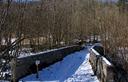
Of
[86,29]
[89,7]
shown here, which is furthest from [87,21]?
[89,7]

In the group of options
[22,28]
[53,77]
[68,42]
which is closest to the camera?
[22,28]

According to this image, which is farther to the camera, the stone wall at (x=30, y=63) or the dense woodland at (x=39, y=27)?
the stone wall at (x=30, y=63)

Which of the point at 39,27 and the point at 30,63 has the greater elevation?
the point at 39,27

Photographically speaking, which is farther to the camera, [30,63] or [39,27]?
[30,63]

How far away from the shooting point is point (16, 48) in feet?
14.5

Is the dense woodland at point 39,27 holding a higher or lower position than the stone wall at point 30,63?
higher

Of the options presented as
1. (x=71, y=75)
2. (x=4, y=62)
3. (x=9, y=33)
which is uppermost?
(x=9, y=33)

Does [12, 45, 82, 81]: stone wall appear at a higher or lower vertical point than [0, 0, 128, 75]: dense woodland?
lower

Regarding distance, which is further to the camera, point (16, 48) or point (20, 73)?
point (20, 73)

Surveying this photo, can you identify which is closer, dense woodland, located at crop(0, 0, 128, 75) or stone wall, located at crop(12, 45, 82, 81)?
dense woodland, located at crop(0, 0, 128, 75)

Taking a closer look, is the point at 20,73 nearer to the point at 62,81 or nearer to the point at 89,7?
the point at 62,81

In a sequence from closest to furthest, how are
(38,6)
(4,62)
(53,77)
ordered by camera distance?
(4,62)
(38,6)
(53,77)

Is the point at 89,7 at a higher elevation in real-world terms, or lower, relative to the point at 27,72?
higher

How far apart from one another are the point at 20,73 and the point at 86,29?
4630 centimetres
